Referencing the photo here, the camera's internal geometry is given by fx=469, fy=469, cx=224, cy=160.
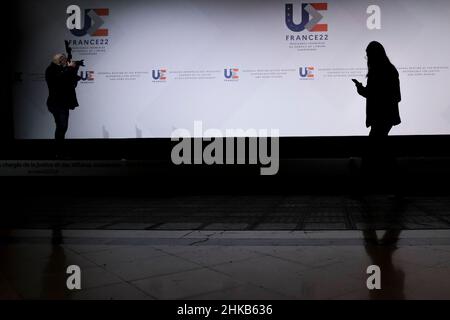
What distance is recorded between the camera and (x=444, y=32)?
741cm

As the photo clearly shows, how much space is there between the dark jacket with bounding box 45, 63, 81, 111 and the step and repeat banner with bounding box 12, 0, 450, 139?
502 mm

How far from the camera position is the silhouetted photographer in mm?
7398

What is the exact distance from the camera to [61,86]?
7.47 m

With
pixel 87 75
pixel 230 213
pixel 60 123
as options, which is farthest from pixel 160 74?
pixel 230 213

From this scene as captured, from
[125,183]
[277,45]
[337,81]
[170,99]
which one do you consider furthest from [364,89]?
[125,183]

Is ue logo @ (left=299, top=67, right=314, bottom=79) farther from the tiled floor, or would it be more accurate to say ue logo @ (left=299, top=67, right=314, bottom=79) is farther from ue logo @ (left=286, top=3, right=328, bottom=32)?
the tiled floor

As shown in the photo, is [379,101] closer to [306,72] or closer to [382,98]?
[382,98]

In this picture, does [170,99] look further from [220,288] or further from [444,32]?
[220,288]

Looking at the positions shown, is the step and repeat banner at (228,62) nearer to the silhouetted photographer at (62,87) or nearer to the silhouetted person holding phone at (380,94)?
the silhouetted photographer at (62,87)

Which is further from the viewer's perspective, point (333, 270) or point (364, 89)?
point (364, 89)

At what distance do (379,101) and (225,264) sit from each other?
3.73 meters

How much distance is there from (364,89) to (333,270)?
360cm

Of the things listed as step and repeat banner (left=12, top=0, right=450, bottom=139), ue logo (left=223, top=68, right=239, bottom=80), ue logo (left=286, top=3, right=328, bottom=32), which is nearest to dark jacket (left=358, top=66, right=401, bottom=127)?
step and repeat banner (left=12, top=0, right=450, bottom=139)

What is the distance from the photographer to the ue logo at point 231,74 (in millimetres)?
7832
